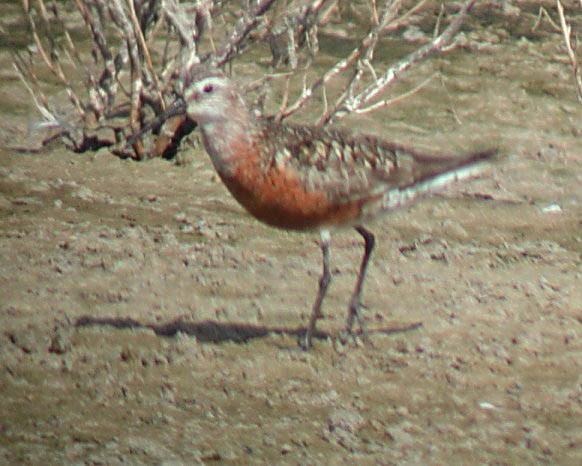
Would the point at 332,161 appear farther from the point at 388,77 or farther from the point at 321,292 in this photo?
the point at 388,77

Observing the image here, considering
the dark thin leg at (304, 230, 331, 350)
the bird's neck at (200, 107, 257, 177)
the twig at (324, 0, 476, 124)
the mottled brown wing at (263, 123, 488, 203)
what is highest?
the bird's neck at (200, 107, 257, 177)

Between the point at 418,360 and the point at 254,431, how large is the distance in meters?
1.12

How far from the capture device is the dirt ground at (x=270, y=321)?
546 centimetres

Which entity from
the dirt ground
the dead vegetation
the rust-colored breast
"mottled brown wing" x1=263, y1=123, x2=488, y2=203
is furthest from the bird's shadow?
the dead vegetation

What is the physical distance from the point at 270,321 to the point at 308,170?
32.6 inches

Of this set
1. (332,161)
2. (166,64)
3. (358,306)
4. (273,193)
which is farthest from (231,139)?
(166,64)

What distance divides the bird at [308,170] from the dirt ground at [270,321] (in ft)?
1.16

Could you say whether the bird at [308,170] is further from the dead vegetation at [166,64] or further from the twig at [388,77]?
the twig at [388,77]

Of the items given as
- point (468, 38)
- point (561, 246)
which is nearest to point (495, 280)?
point (561, 246)

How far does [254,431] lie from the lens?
5.48 m

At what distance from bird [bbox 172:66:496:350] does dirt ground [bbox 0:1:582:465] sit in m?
0.35

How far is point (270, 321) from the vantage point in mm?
6594

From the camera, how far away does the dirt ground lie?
5.46 metres

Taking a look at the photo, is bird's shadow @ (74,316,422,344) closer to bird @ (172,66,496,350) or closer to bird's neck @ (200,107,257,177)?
bird @ (172,66,496,350)
